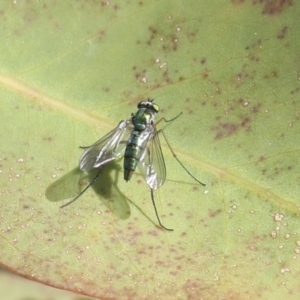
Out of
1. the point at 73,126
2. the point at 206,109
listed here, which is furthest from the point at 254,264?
the point at 73,126

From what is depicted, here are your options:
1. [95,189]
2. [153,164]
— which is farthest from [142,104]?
[95,189]

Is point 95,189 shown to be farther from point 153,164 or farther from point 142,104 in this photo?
point 142,104

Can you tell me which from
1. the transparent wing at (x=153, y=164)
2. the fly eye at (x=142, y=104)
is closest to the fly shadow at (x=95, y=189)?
the transparent wing at (x=153, y=164)

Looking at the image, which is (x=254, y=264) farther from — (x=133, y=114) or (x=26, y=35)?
(x=26, y=35)

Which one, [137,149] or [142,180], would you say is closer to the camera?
[142,180]

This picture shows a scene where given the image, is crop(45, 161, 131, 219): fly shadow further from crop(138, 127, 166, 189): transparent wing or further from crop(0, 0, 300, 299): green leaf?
crop(138, 127, 166, 189): transparent wing

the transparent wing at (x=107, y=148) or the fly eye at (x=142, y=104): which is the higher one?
the fly eye at (x=142, y=104)

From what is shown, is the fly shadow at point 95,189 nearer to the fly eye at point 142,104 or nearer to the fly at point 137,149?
the fly at point 137,149

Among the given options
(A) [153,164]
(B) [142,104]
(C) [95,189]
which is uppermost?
(B) [142,104]
